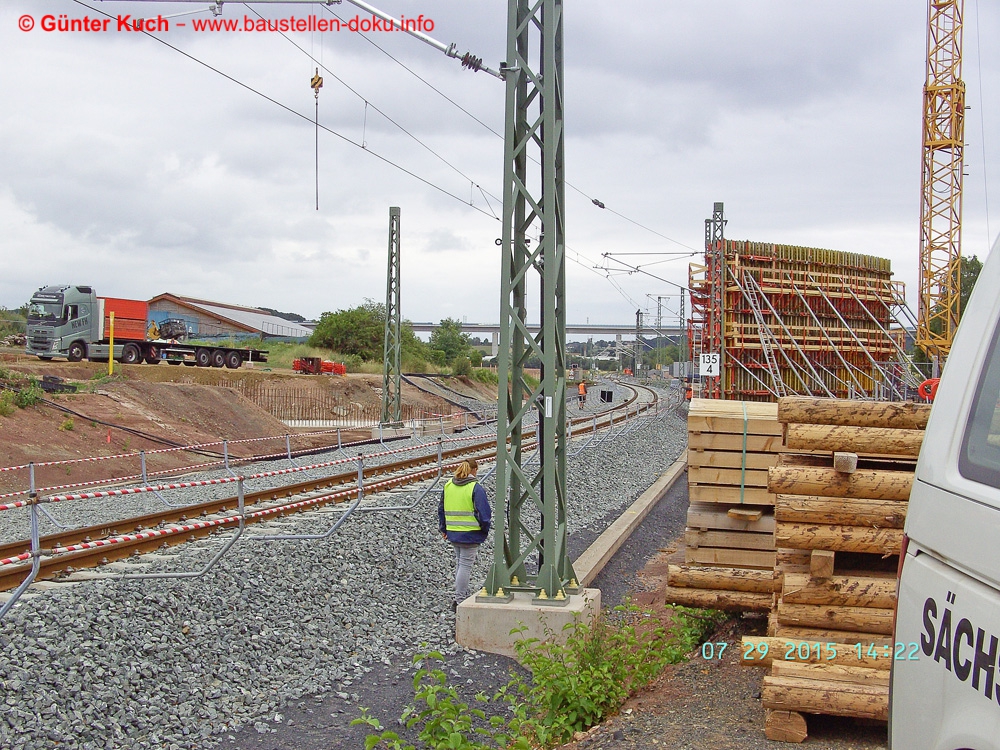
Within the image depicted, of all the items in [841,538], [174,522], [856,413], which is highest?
[856,413]

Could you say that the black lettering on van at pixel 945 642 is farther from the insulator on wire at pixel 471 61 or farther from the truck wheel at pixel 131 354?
the truck wheel at pixel 131 354

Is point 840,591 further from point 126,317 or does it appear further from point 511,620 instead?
point 126,317

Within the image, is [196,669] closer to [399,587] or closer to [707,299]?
[399,587]

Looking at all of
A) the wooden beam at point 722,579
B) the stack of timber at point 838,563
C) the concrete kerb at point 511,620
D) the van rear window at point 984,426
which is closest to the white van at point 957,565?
the van rear window at point 984,426

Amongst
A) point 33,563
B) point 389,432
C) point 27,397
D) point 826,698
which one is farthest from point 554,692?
point 389,432

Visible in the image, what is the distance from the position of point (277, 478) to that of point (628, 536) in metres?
8.03

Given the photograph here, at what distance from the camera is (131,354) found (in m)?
40.1

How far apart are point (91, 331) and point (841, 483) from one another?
37360mm

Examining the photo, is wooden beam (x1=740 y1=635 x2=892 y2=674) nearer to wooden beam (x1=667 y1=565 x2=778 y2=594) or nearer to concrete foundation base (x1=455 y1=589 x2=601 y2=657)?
wooden beam (x1=667 y1=565 x2=778 y2=594)

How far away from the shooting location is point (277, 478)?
766 inches

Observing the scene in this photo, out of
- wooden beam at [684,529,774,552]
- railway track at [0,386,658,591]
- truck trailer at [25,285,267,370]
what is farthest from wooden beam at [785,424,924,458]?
truck trailer at [25,285,267,370]

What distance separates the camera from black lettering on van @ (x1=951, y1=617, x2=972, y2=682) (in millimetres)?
2223

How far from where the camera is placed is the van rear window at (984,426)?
230cm

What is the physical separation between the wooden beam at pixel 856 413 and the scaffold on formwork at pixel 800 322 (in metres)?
23.9
